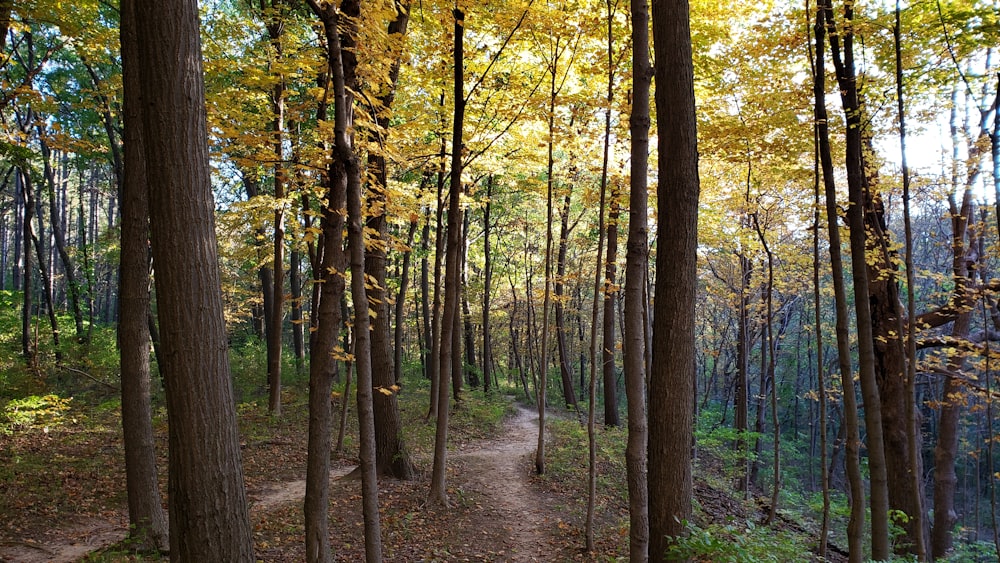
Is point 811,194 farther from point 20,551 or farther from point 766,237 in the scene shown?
Answer: point 20,551

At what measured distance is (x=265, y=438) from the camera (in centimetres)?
1077

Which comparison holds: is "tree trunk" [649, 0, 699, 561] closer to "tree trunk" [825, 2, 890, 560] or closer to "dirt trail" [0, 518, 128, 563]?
"tree trunk" [825, 2, 890, 560]

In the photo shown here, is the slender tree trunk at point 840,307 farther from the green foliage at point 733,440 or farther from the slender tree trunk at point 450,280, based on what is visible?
the green foliage at point 733,440

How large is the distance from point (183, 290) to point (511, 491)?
802 centimetres

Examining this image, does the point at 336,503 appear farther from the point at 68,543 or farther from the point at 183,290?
the point at 183,290

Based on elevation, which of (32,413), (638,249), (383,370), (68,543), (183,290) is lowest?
(68,543)

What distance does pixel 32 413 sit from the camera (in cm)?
996

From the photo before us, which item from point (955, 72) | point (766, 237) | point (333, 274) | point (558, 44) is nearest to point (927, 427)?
point (766, 237)

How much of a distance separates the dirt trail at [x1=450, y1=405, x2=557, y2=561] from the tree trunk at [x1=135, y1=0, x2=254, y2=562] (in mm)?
5371

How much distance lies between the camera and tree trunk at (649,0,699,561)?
14.2 ft

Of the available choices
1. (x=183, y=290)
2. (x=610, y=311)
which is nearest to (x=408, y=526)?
(x=183, y=290)

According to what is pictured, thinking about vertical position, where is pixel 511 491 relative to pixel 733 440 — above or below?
above

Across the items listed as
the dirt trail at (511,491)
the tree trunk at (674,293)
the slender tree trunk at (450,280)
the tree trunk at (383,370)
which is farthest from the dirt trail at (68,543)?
the tree trunk at (674,293)

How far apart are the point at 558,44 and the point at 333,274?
19.0ft
